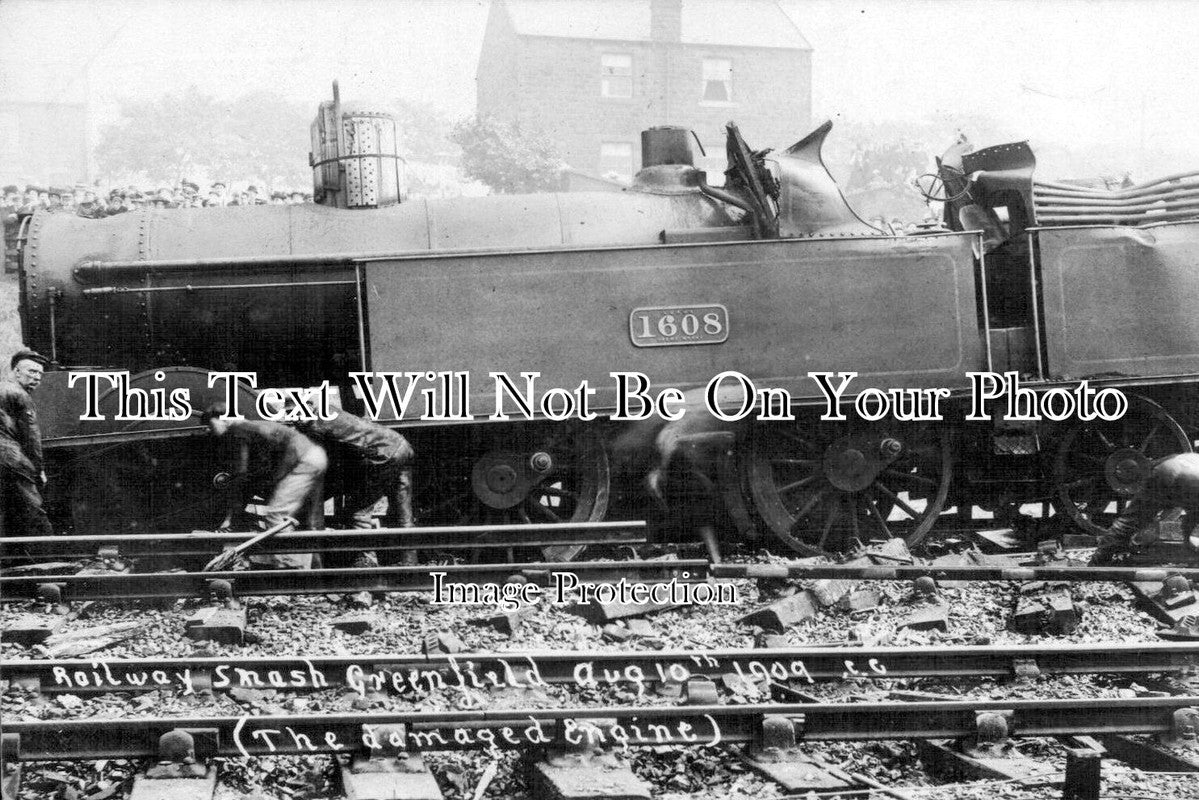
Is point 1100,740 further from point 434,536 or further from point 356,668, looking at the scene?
point 434,536

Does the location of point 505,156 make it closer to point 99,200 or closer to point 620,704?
point 99,200

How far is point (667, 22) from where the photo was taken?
1503 centimetres

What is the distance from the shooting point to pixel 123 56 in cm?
580

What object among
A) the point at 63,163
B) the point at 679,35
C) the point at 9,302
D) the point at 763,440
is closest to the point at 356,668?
the point at 763,440

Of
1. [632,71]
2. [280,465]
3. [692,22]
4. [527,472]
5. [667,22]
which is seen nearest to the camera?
[280,465]

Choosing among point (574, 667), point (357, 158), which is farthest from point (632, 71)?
point (574, 667)

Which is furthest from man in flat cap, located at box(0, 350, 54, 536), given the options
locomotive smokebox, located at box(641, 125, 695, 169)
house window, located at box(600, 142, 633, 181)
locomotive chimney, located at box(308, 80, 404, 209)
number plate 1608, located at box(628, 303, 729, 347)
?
house window, located at box(600, 142, 633, 181)

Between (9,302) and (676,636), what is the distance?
8439mm

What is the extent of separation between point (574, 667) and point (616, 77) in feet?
45.5

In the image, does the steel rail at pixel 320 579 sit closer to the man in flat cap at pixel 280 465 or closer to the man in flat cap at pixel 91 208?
the man in flat cap at pixel 280 465

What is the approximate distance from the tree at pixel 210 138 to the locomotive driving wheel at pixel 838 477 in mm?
7601

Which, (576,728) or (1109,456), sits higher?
(1109,456)

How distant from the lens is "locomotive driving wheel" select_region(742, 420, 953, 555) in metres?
6.47

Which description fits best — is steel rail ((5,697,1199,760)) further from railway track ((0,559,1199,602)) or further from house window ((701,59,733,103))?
house window ((701,59,733,103))
